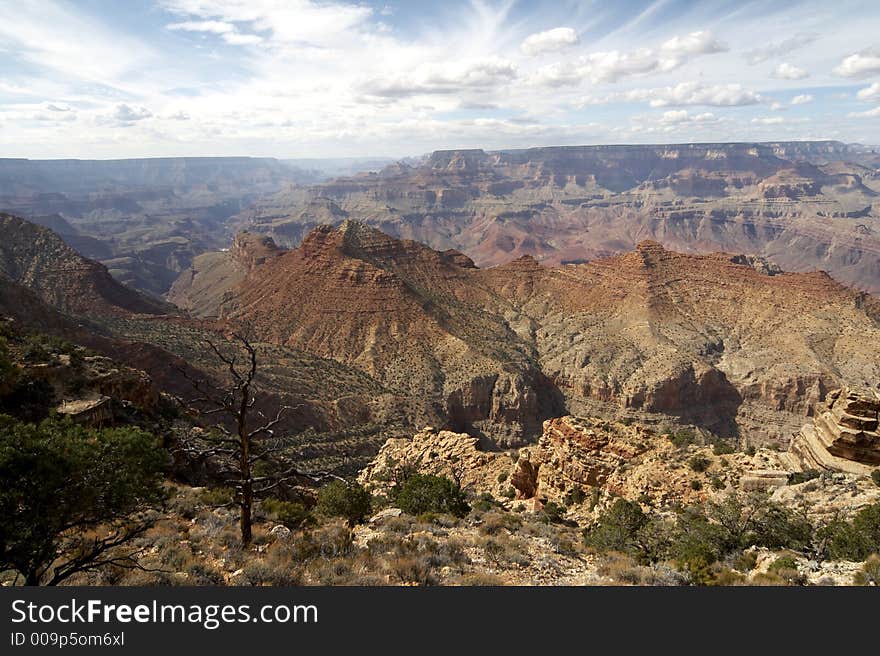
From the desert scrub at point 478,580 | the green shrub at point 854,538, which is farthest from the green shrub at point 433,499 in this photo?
the green shrub at point 854,538

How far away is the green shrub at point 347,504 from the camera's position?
2025 centimetres

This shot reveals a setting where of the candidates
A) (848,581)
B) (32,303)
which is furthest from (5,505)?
(32,303)

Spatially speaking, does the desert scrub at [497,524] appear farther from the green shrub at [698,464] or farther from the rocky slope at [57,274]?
the rocky slope at [57,274]

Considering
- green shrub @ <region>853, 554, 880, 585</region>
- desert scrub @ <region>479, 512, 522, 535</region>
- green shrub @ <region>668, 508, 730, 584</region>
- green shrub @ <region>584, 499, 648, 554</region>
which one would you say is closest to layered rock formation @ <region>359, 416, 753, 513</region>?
green shrub @ <region>584, 499, 648, 554</region>

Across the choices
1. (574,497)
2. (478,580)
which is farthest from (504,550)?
(574,497)

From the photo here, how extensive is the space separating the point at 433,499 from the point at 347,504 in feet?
16.9

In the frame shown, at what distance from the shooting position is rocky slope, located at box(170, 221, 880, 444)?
70375 millimetres

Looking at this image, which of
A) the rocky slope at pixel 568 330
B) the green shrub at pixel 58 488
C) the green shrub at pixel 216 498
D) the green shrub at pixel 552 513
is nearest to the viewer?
the green shrub at pixel 58 488

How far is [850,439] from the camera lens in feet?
83.7

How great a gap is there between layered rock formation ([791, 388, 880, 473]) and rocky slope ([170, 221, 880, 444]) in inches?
1695

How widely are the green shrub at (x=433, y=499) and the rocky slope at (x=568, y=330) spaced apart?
41.8m

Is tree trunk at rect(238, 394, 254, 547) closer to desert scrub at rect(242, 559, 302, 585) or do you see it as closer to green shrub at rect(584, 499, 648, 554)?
desert scrub at rect(242, 559, 302, 585)

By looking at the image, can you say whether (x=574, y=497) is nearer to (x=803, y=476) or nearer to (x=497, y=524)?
(x=803, y=476)

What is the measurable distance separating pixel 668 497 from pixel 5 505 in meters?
27.4
